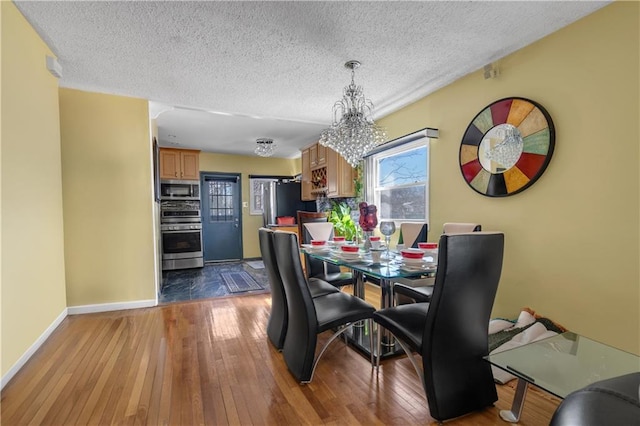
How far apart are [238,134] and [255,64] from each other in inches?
95.6

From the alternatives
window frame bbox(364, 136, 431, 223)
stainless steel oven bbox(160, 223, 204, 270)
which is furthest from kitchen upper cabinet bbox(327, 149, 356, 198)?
stainless steel oven bbox(160, 223, 204, 270)

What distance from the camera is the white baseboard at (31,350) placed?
1.84 meters

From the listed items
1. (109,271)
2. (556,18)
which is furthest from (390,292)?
(109,271)

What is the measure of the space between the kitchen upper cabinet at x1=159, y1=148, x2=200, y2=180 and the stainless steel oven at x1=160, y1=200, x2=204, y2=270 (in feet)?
1.61

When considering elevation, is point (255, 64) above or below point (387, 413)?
above

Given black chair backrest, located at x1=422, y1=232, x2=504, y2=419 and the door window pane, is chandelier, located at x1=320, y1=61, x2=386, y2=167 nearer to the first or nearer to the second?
black chair backrest, located at x1=422, y1=232, x2=504, y2=419

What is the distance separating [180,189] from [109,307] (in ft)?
9.05

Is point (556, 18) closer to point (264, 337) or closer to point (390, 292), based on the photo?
point (390, 292)

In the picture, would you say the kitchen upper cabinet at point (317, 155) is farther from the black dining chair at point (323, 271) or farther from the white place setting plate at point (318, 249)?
the white place setting plate at point (318, 249)

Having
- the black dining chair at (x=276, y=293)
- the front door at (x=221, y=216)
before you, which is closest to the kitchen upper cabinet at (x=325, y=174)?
the front door at (x=221, y=216)

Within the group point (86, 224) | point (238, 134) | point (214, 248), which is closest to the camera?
point (86, 224)

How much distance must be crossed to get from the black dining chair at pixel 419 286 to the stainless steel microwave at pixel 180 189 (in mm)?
4392

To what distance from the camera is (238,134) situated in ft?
16.0

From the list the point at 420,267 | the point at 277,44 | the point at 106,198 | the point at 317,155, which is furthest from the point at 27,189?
the point at 317,155
